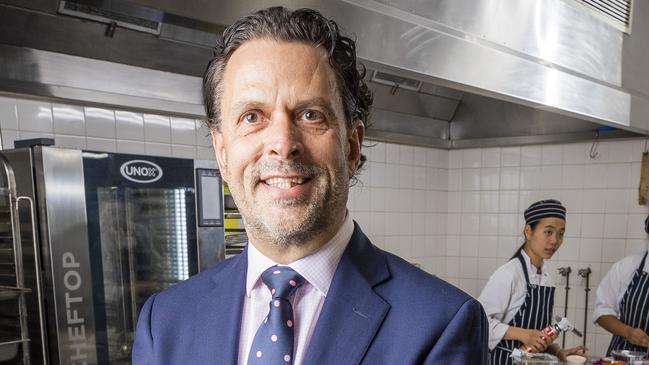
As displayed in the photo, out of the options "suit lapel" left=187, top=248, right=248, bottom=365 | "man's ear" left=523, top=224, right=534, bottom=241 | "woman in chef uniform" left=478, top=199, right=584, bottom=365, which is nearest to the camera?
"suit lapel" left=187, top=248, right=248, bottom=365

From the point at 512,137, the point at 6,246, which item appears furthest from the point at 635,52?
the point at 6,246

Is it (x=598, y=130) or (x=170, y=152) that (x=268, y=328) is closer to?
(x=170, y=152)

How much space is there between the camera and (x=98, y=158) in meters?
1.96

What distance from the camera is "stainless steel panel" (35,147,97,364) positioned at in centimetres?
178

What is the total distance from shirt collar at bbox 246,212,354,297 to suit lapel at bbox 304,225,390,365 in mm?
16

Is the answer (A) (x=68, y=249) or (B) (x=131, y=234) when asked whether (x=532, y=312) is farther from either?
(A) (x=68, y=249)

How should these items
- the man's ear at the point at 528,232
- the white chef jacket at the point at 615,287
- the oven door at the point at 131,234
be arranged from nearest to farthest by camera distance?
the oven door at the point at 131,234 → the man's ear at the point at 528,232 → the white chef jacket at the point at 615,287

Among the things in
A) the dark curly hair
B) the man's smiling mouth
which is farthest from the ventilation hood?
the man's smiling mouth

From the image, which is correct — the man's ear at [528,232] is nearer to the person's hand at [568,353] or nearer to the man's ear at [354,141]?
the person's hand at [568,353]

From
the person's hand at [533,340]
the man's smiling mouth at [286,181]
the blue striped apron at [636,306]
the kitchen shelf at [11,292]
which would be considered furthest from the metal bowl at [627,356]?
the kitchen shelf at [11,292]

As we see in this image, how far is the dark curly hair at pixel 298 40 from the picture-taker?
912 mm

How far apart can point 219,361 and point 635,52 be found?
228 cm

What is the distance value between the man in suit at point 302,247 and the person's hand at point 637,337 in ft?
7.87

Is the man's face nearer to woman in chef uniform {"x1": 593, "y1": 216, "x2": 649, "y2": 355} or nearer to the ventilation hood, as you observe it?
the ventilation hood
